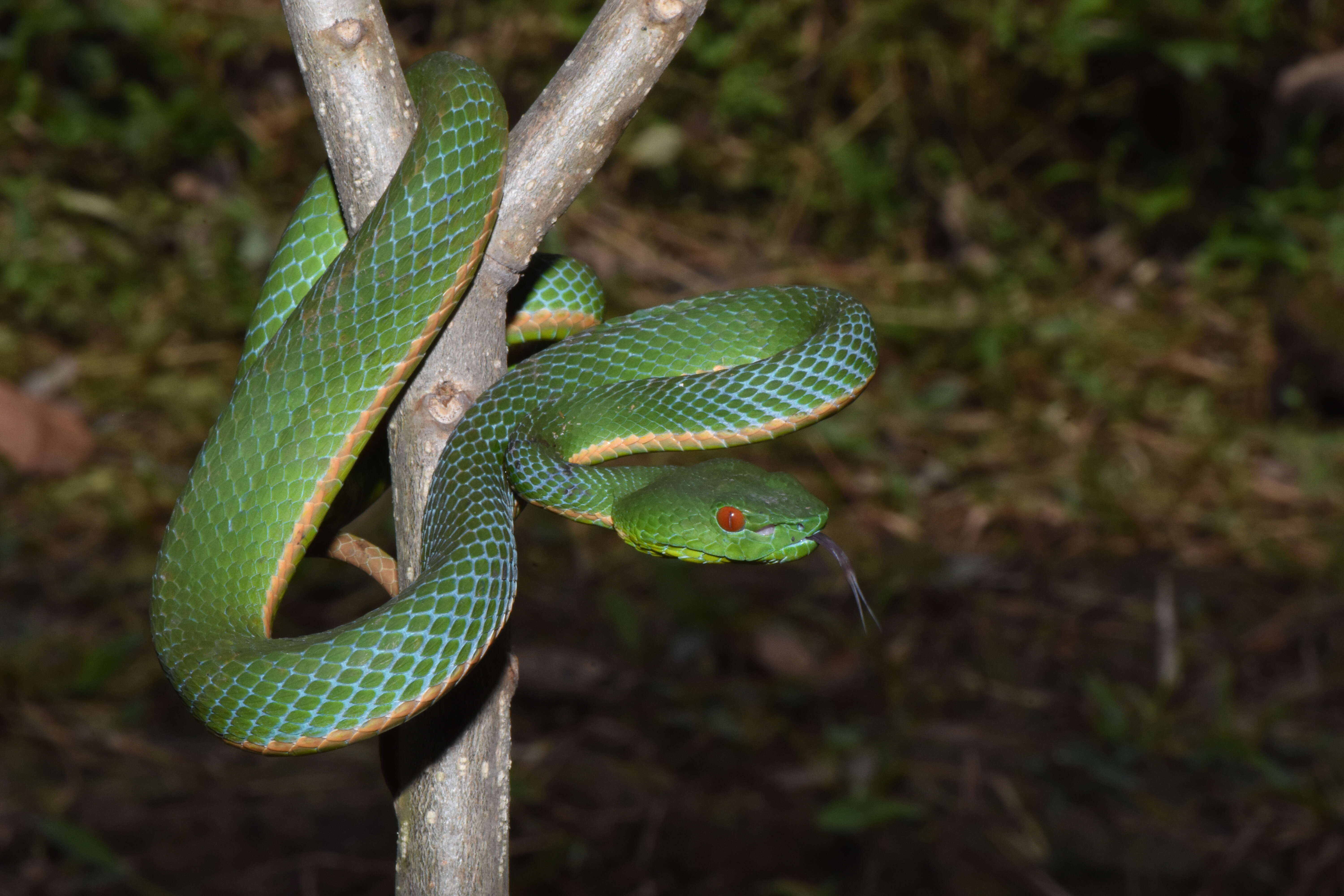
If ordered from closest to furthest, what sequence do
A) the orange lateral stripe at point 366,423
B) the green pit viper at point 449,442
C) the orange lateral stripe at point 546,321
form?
the green pit viper at point 449,442, the orange lateral stripe at point 366,423, the orange lateral stripe at point 546,321

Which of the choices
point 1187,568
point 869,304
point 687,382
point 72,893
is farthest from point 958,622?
point 72,893

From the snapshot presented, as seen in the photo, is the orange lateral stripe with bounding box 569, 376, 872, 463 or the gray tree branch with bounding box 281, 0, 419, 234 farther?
the orange lateral stripe with bounding box 569, 376, 872, 463

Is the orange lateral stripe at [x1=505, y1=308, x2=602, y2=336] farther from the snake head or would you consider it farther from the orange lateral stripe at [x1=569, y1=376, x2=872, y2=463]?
the snake head

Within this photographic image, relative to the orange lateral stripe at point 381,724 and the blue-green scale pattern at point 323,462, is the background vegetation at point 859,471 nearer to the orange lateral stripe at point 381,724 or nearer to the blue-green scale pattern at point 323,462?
the blue-green scale pattern at point 323,462

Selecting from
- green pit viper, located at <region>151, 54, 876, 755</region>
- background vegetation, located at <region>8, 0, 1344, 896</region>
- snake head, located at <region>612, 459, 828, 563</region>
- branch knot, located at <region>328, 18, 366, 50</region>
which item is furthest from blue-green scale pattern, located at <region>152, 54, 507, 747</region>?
background vegetation, located at <region>8, 0, 1344, 896</region>

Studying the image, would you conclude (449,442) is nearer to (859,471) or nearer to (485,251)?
(485,251)

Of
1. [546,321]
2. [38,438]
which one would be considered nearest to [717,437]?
[546,321]

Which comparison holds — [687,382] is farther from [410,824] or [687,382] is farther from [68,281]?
[68,281]

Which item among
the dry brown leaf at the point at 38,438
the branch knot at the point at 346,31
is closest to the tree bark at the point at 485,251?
the branch knot at the point at 346,31
